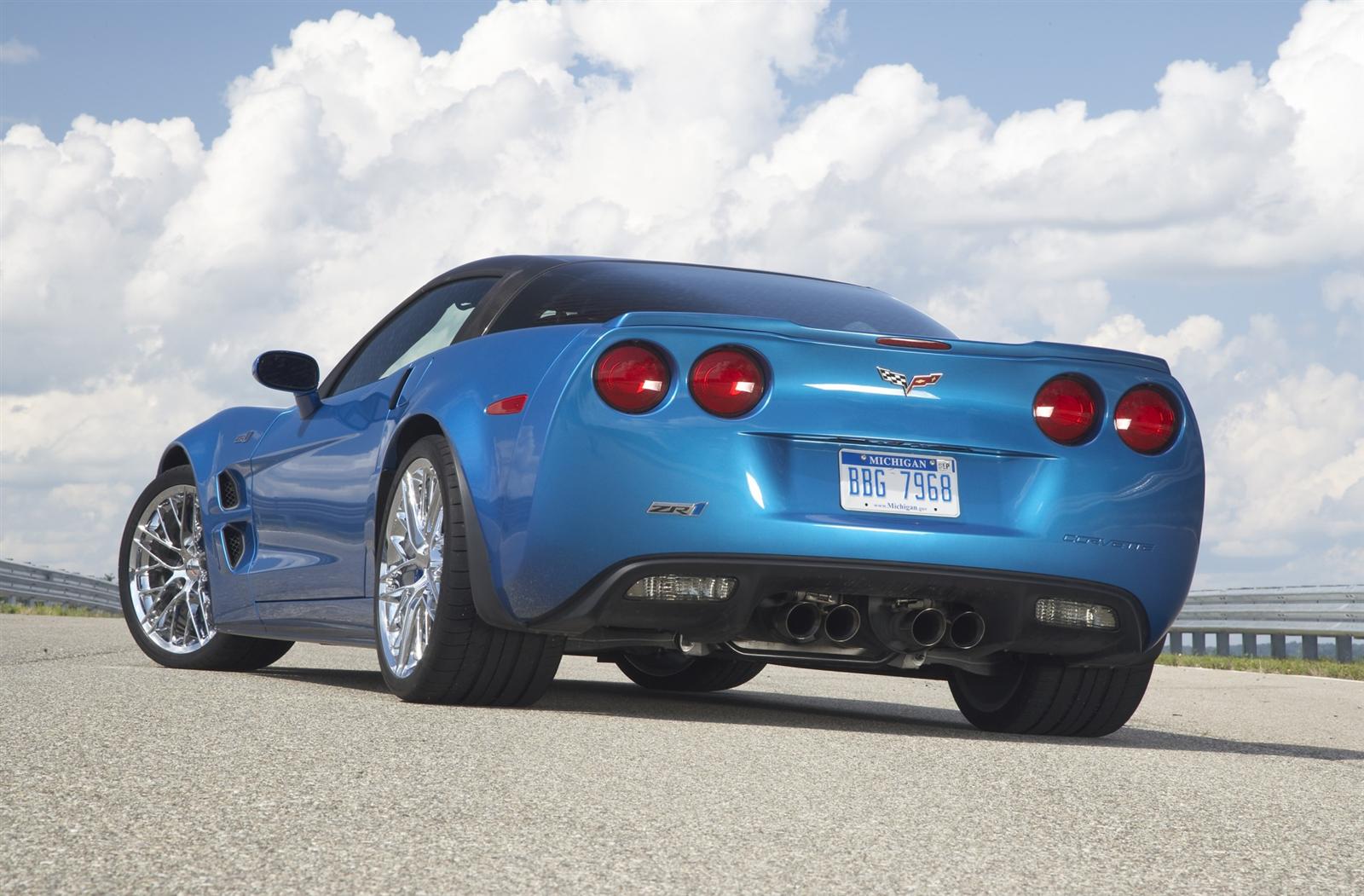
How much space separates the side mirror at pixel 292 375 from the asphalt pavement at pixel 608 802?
1.27m

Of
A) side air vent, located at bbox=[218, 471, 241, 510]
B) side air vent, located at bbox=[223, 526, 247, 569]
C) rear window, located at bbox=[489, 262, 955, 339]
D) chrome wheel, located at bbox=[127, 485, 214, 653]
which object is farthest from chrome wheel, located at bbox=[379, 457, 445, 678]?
chrome wheel, located at bbox=[127, 485, 214, 653]

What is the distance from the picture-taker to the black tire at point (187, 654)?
23.1 feet

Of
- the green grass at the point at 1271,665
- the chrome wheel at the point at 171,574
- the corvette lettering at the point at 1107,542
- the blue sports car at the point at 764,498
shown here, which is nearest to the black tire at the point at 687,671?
the blue sports car at the point at 764,498

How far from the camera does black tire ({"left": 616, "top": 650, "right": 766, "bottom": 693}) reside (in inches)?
276

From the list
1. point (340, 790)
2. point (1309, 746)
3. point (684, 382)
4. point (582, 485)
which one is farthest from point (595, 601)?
point (1309, 746)

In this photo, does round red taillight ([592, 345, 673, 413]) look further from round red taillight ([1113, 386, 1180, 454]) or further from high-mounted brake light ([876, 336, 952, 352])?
round red taillight ([1113, 386, 1180, 454])

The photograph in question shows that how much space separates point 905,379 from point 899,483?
0.93 ft

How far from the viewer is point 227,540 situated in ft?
22.4

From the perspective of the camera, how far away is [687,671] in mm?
7230

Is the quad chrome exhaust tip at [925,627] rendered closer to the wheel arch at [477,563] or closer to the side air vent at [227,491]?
the wheel arch at [477,563]

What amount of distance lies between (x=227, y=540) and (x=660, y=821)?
13.5ft

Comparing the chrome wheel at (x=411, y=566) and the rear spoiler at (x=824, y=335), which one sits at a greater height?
the rear spoiler at (x=824, y=335)

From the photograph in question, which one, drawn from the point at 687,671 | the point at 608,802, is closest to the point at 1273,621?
the point at 687,671

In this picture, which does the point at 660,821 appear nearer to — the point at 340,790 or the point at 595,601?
the point at 340,790
